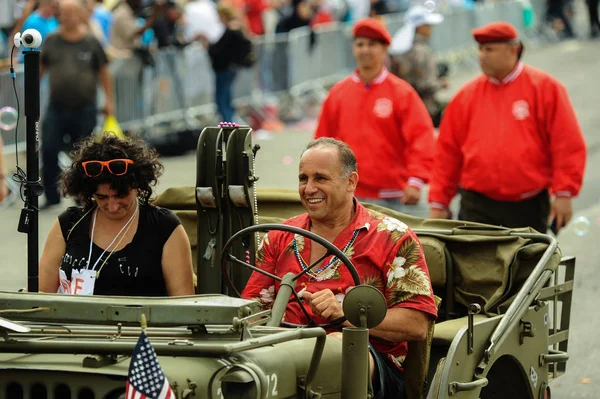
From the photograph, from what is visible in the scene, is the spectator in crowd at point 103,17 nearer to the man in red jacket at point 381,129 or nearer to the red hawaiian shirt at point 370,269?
the man in red jacket at point 381,129

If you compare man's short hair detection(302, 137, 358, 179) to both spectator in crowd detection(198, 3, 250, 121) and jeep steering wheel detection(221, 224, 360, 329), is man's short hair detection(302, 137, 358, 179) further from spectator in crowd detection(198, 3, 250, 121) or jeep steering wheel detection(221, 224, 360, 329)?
spectator in crowd detection(198, 3, 250, 121)

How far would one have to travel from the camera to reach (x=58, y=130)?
44.6ft

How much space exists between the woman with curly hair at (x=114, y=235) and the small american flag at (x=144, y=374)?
180 centimetres

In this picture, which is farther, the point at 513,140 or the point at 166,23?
the point at 166,23

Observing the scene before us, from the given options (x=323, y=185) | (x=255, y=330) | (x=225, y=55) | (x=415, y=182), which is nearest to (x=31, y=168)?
(x=323, y=185)

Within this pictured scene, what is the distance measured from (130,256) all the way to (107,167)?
1.32 feet

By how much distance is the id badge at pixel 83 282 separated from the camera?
5785 mm

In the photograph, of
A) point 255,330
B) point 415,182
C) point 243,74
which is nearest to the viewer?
point 255,330

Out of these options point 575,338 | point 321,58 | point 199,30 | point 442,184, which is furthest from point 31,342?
point 321,58

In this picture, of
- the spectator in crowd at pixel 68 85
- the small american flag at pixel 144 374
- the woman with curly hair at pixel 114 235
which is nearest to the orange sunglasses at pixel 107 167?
the woman with curly hair at pixel 114 235

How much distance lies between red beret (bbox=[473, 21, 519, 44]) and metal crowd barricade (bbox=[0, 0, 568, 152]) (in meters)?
6.84

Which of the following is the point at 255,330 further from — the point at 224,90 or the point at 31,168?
the point at 224,90

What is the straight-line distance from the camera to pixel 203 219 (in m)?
6.29

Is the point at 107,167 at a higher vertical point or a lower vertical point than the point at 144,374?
higher
